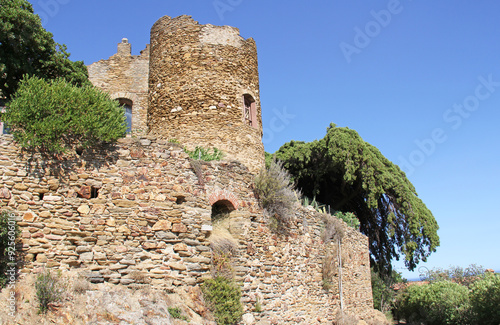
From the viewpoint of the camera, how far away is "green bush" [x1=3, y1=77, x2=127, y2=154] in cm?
778

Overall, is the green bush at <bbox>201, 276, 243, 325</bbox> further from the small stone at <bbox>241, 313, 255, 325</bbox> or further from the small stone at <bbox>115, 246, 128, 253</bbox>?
the small stone at <bbox>115, 246, 128, 253</bbox>

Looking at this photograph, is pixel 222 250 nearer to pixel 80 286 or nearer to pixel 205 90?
pixel 80 286

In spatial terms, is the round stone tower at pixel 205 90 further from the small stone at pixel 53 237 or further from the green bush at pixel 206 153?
the small stone at pixel 53 237

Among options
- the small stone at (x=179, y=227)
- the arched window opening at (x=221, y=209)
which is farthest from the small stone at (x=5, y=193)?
the arched window opening at (x=221, y=209)

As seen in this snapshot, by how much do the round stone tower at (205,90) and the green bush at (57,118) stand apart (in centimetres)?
463

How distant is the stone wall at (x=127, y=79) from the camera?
17453mm

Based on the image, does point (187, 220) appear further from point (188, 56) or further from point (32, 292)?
point (188, 56)

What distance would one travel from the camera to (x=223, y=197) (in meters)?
10.1

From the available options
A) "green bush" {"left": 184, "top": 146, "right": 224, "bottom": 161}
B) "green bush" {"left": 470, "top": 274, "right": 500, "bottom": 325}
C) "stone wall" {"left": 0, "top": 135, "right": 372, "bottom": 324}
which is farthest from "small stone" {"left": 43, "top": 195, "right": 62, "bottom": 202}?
"green bush" {"left": 470, "top": 274, "right": 500, "bottom": 325}

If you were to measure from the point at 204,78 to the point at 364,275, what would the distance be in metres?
10.1

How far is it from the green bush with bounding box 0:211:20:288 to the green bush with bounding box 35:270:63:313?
0.53 m

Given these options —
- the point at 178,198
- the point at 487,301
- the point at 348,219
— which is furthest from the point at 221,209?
the point at 487,301

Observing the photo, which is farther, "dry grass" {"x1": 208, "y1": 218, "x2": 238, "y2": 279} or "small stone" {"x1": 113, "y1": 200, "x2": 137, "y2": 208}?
"dry grass" {"x1": 208, "y1": 218, "x2": 238, "y2": 279}

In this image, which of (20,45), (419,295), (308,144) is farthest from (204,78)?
(419,295)
